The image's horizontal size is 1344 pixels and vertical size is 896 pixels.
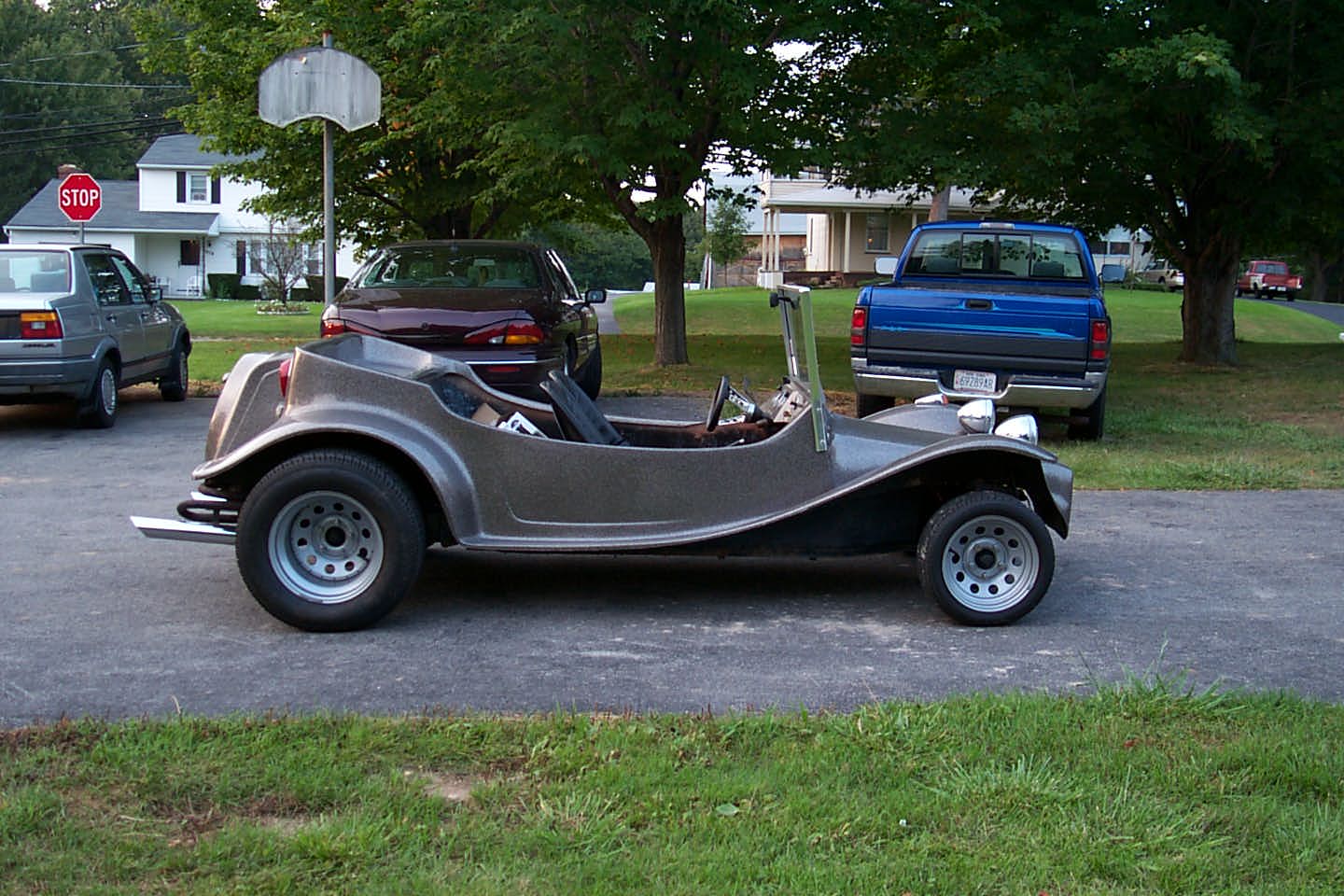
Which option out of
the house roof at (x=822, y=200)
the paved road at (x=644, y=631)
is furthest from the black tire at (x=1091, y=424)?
the house roof at (x=822, y=200)

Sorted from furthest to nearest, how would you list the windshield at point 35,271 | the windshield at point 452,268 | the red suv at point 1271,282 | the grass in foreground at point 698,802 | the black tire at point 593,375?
the red suv at point 1271,282
the black tire at point 593,375
the windshield at point 452,268
the windshield at point 35,271
the grass in foreground at point 698,802

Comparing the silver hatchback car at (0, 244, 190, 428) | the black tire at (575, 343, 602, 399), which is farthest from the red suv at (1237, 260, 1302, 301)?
the silver hatchback car at (0, 244, 190, 428)

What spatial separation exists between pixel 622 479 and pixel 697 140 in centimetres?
1222

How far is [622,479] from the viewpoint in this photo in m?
5.90

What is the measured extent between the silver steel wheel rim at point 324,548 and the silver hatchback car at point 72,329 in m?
6.92

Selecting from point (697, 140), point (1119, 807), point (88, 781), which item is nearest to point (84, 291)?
point (697, 140)

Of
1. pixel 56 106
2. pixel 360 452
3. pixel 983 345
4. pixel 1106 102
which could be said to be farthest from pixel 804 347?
pixel 56 106

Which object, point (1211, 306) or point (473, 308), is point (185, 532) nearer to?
point (473, 308)

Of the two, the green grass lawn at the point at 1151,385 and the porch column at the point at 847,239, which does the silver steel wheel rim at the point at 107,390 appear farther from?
the porch column at the point at 847,239

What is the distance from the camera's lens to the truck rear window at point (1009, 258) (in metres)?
12.4

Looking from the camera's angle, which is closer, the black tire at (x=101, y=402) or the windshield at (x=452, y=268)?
the black tire at (x=101, y=402)

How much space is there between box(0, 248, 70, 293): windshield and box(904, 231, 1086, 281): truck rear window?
302 inches

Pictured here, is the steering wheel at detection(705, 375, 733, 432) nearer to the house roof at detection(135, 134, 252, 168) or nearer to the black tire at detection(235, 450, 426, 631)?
the black tire at detection(235, 450, 426, 631)

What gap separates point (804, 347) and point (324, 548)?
7.42 feet
